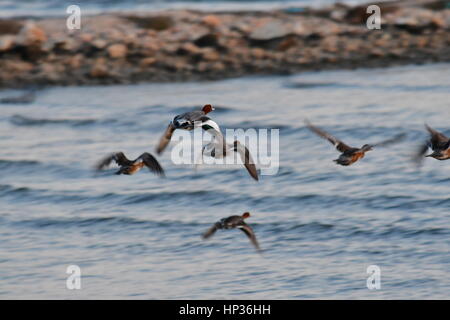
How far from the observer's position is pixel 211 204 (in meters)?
17.2

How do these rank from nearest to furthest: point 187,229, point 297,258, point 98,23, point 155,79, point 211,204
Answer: point 297,258
point 187,229
point 211,204
point 155,79
point 98,23

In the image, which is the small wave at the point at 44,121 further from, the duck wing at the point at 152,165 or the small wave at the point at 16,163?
the duck wing at the point at 152,165

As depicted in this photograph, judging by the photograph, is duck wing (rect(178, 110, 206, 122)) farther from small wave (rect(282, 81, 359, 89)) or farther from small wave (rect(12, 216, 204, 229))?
small wave (rect(282, 81, 359, 89))

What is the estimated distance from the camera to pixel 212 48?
84.7ft

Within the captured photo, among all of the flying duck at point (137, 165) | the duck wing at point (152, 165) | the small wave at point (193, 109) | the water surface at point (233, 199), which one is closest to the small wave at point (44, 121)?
the water surface at point (233, 199)

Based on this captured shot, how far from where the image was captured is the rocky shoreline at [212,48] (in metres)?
25.5

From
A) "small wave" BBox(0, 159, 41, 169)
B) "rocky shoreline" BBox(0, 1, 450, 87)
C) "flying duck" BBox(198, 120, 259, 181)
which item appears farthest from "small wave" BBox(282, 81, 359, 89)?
"flying duck" BBox(198, 120, 259, 181)

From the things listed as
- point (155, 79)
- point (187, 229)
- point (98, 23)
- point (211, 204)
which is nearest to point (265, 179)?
point (211, 204)

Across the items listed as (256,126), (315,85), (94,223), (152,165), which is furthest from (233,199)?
(315,85)

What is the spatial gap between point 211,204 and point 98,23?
11231mm

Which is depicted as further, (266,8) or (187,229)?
(266,8)

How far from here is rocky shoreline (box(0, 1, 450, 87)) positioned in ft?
83.7

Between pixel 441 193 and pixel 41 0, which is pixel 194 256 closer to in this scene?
pixel 441 193
